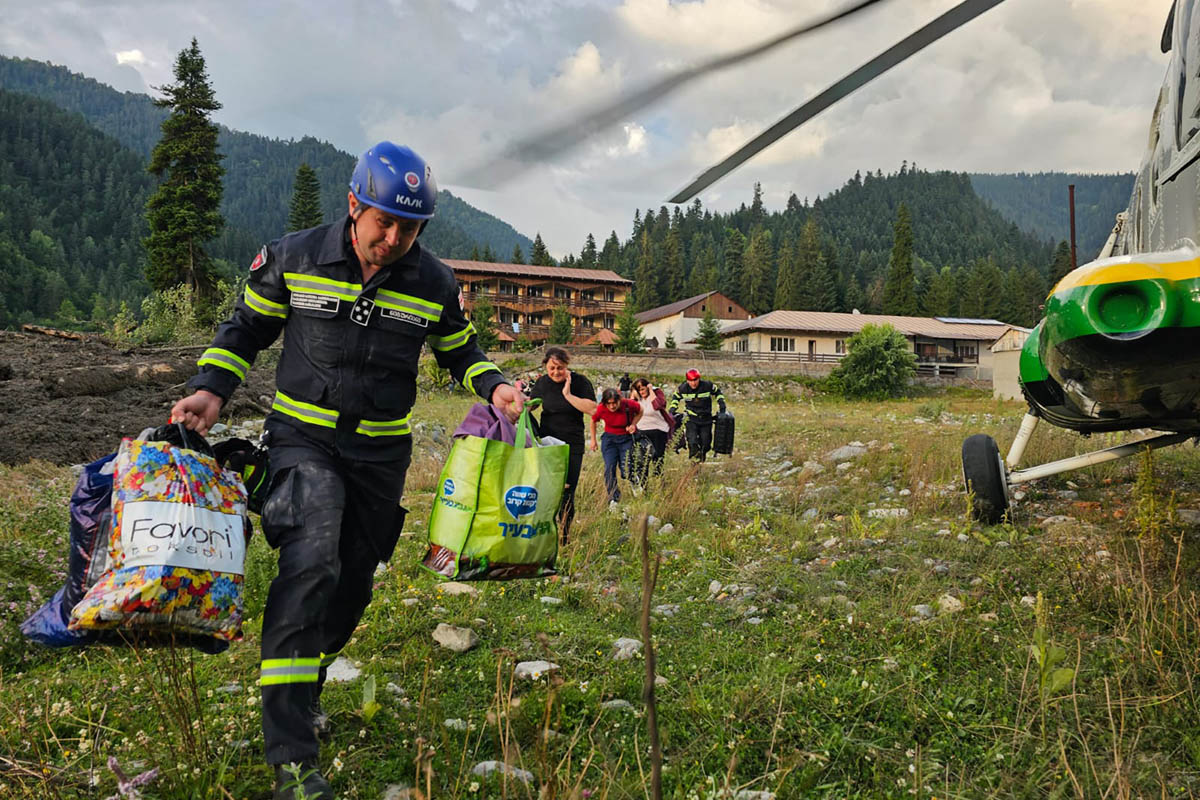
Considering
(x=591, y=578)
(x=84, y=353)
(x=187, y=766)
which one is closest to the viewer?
(x=187, y=766)

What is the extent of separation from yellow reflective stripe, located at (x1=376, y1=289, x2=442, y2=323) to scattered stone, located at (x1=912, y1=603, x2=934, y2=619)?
316 centimetres

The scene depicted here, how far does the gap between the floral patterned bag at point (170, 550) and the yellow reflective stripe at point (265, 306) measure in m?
0.55

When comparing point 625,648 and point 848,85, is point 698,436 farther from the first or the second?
point 848,85

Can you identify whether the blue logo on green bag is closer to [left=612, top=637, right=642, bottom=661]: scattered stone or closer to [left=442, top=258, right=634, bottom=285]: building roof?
[left=612, top=637, right=642, bottom=661]: scattered stone

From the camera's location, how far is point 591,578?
Answer: 17.6ft

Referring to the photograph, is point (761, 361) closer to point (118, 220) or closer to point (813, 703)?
point (813, 703)

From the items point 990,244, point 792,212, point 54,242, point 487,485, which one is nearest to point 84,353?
point 487,485

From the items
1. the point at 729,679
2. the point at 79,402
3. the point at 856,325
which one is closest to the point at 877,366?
the point at 856,325

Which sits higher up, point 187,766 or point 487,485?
point 487,485

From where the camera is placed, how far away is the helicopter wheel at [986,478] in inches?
237

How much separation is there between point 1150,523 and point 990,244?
556 feet

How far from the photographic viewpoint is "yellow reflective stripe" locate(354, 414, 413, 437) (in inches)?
108

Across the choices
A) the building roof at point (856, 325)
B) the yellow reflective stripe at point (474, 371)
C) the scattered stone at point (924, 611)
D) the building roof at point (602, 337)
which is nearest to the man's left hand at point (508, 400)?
the yellow reflective stripe at point (474, 371)

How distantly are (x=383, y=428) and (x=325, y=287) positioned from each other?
555 millimetres
